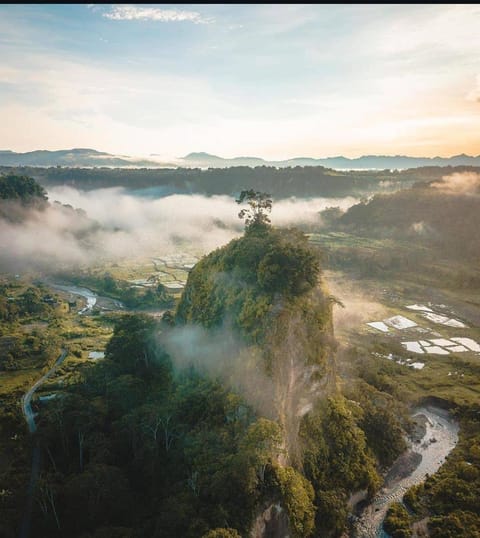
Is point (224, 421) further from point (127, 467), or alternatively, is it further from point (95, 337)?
point (95, 337)

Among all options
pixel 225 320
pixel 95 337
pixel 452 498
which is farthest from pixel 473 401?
pixel 95 337

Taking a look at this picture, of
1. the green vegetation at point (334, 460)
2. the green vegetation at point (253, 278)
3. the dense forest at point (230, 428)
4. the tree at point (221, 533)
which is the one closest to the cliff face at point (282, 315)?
the green vegetation at point (253, 278)

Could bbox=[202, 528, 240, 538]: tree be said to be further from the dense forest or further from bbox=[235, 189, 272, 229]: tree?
bbox=[235, 189, 272, 229]: tree

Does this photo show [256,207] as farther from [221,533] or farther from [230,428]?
[221,533]

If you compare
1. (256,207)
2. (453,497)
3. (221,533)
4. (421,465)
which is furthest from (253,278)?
(421,465)

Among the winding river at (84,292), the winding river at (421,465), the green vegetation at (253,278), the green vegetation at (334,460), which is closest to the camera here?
the green vegetation at (334,460)

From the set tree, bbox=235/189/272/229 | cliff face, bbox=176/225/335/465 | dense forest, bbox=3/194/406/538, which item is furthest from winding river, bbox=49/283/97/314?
cliff face, bbox=176/225/335/465

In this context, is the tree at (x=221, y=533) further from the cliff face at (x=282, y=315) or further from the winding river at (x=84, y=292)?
the winding river at (x=84, y=292)
